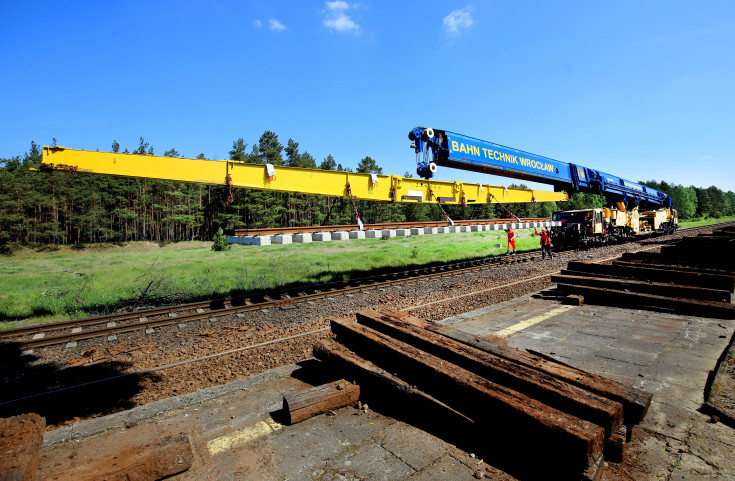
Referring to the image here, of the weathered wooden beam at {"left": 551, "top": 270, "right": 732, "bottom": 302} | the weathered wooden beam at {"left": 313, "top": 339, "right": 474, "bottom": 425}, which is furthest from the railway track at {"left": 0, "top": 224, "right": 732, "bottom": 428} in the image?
the weathered wooden beam at {"left": 551, "top": 270, "right": 732, "bottom": 302}

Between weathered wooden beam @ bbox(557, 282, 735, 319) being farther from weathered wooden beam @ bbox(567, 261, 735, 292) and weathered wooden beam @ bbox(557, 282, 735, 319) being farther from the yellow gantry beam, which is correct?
the yellow gantry beam

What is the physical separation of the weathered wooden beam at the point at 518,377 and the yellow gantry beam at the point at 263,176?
647cm

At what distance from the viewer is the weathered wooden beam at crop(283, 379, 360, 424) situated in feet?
12.4

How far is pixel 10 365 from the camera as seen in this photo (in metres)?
6.25

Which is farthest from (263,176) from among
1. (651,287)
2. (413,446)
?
(651,287)

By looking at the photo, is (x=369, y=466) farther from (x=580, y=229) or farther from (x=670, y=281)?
(x=580, y=229)

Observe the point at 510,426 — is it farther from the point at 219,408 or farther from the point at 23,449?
the point at 23,449

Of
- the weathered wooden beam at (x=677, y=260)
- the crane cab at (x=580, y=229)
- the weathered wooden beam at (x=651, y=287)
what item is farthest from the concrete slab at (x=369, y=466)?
the crane cab at (x=580, y=229)

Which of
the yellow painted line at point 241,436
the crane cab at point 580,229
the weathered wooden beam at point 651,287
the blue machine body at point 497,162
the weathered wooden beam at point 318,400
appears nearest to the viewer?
the yellow painted line at point 241,436

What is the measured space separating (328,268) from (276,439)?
45.5 ft

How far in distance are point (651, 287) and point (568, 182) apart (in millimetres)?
9115

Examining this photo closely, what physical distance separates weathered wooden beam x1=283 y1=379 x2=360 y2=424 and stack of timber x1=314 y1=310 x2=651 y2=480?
0.98ft

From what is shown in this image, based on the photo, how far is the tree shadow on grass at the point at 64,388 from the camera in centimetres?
482

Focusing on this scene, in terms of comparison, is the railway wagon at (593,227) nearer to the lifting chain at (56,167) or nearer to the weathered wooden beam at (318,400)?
Result: the weathered wooden beam at (318,400)
